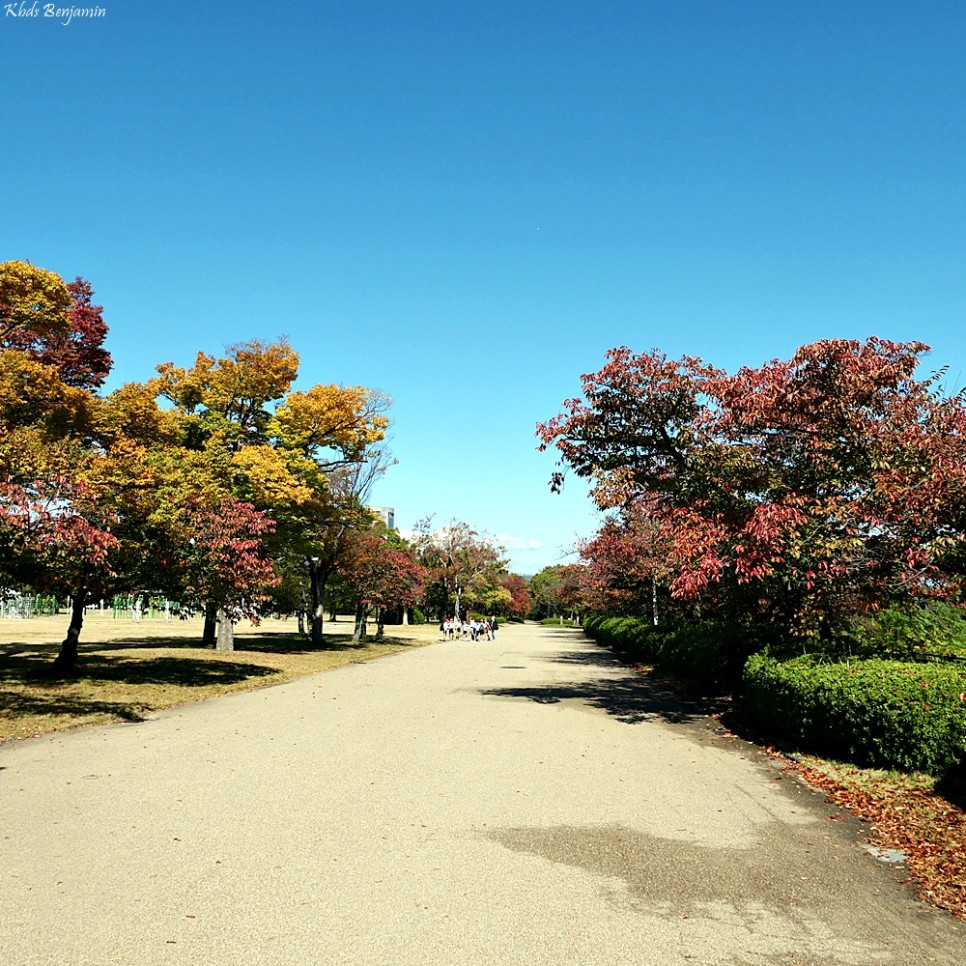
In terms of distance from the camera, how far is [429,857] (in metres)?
5.46

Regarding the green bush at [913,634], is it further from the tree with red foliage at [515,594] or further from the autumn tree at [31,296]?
the tree with red foliage at [515,594]

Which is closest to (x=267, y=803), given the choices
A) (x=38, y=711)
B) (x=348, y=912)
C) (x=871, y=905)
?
(x=348, y=912)

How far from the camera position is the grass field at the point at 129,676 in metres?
12.2

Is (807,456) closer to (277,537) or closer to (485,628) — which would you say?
(277,537)

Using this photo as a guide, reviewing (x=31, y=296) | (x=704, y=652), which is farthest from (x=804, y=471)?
(x=31, y=296)

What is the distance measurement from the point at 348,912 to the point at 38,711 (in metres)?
10.1

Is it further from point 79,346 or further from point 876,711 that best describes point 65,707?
point 79,346

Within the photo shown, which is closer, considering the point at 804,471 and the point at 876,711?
the point at 876,711

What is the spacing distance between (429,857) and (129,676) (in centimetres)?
1461

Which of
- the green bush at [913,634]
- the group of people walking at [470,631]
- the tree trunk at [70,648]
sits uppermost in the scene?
the green bush at [913,634]

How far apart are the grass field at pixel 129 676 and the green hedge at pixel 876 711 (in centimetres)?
995

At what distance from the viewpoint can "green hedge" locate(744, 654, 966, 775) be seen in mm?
7559

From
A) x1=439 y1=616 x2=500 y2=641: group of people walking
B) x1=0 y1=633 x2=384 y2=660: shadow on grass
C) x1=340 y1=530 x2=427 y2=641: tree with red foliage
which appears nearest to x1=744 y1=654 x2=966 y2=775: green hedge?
x1=0 y1=633 x2=384 y2=660: shadow on grass

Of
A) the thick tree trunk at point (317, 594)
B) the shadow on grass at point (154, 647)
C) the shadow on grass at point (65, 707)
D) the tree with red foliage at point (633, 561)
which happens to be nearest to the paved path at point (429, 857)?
the shadow on grass at point (65, 707)
